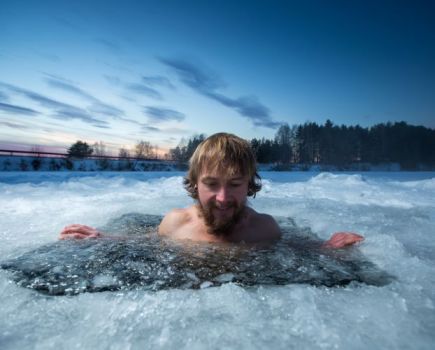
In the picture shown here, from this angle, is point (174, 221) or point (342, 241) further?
point (174, 221)

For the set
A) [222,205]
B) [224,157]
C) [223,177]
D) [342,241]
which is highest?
[224,157]

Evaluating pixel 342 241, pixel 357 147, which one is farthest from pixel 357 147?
pixel 342 241

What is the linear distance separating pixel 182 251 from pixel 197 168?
0.68 m

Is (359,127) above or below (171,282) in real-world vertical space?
above

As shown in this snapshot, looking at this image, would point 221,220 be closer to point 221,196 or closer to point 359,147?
point 221,196

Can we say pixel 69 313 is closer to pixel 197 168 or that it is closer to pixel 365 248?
pixel 197 168

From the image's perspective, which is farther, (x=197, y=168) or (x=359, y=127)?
(x=359, y=127)

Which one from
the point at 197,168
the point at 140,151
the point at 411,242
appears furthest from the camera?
the point at 140,151

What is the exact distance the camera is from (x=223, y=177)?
208 centimetres

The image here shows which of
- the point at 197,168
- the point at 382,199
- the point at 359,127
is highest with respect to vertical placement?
the point at 359,127

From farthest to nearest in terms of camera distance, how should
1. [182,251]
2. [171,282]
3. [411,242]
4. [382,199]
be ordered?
[382,199]
[411,242]
[182,251]
[171,282]

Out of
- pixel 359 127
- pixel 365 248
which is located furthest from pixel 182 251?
pixel 359 127

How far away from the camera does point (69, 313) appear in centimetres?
122

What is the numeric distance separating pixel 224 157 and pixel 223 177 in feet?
0.56
